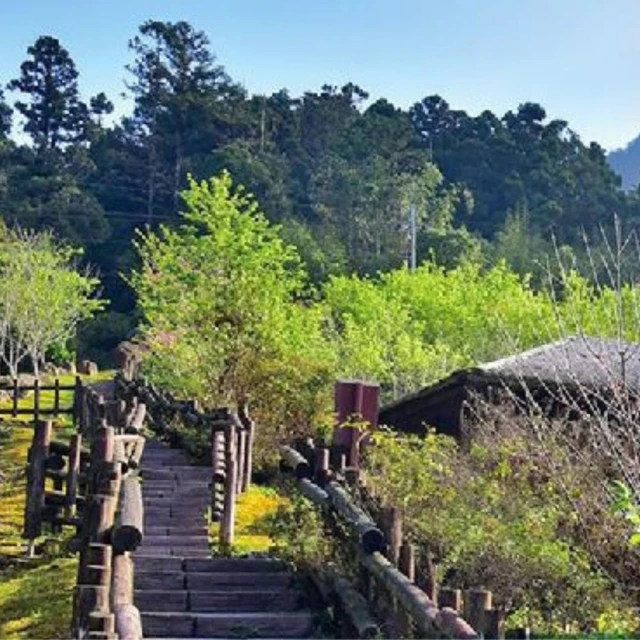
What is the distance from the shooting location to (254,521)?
1956 cm

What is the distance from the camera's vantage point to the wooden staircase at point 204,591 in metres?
10.9

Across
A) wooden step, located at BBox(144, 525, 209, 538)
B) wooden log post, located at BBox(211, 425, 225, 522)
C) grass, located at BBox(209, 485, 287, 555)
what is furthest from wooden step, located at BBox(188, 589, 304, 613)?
wooden log post, located at BBox(211, 425, 225, 522)

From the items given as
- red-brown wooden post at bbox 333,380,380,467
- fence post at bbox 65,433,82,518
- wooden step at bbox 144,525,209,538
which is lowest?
wooden step at bbox 144,525,209,538

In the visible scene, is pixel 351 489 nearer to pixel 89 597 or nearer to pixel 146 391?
pixel 89 597

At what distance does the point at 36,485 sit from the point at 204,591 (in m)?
5.60

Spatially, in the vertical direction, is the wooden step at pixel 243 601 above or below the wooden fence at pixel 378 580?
below

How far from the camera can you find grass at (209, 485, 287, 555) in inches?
662

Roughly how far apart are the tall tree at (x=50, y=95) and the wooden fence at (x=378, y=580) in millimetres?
65639

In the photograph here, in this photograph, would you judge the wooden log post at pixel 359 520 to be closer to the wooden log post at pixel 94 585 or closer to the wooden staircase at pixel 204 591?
the wooden staircase at pixel 204 591

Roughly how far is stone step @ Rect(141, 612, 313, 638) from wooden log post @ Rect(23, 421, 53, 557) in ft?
20.0

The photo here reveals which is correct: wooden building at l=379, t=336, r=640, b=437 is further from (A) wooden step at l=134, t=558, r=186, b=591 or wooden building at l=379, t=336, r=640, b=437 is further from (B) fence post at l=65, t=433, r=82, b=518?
(A) wooden step at l=134, t=558, r=186, b=591

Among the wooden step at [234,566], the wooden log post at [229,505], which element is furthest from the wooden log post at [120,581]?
the wooden log post at [229,505]

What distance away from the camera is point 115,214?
69.2 meters

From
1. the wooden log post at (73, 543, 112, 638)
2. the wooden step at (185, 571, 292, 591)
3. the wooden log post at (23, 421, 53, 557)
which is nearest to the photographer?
the wooden log post at (73, 543, 112, 638)
